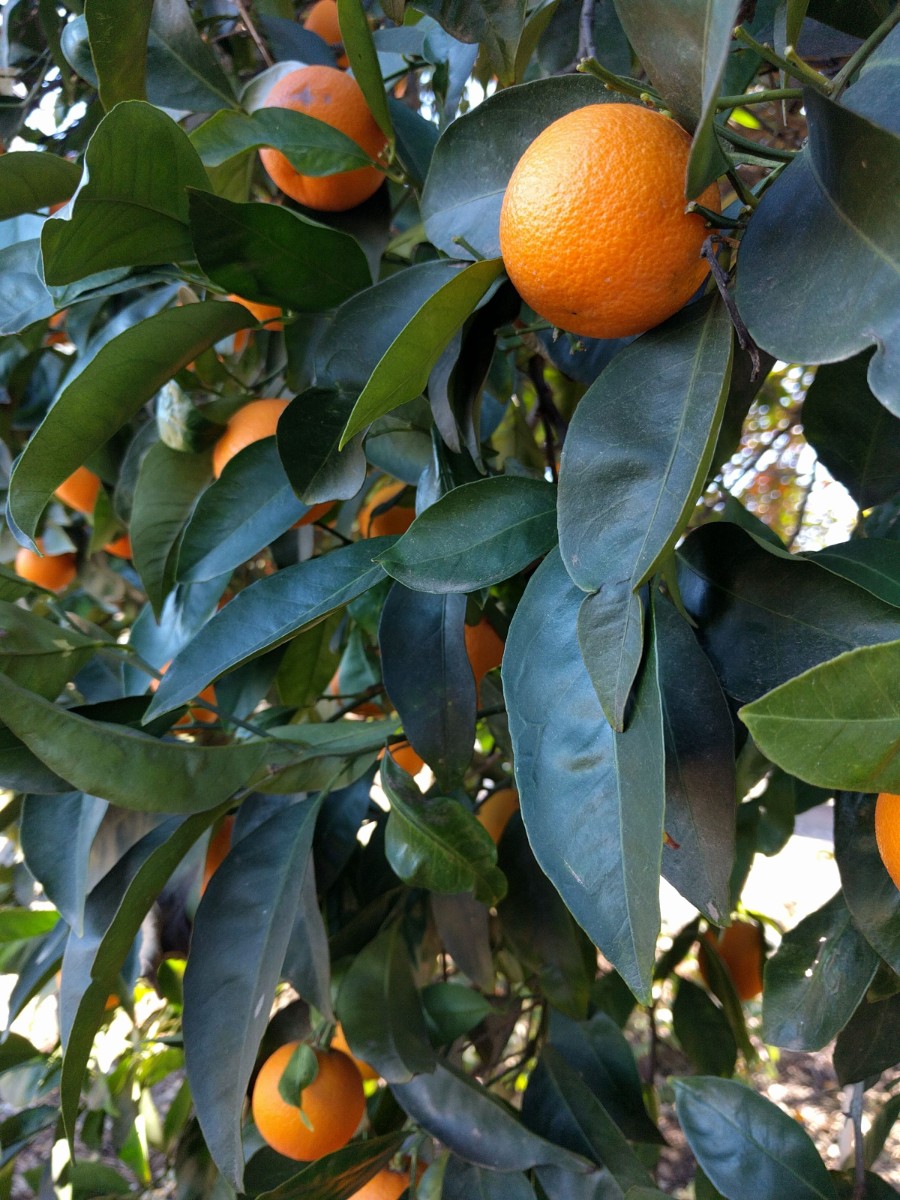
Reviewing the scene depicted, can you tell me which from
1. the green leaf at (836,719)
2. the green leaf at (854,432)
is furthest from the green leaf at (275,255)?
the green leaf at (836,719)

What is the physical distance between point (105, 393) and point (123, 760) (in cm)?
23

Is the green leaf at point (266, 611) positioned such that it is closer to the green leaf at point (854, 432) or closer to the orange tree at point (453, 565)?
the orange tree at point (453, 565)

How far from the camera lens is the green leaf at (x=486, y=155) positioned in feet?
1.44

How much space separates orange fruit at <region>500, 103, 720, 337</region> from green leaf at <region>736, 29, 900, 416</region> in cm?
3

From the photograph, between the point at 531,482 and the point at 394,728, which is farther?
the point at 394,728

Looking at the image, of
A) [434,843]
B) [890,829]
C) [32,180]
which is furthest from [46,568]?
[890,829]

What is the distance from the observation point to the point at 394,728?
709mm

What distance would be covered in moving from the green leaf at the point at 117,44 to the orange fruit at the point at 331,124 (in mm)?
123

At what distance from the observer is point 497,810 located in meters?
0.95

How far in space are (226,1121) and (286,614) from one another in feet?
1.05

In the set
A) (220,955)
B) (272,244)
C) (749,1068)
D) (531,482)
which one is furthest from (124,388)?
(749,1068)

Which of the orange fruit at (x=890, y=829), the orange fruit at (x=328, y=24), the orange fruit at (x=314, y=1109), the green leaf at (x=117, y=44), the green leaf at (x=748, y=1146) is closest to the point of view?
the orange fruit at (x=890, y=829)

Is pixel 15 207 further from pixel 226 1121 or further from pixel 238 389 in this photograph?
pixel 226 1121

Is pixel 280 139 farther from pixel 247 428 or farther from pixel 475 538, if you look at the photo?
pixel 475 538
